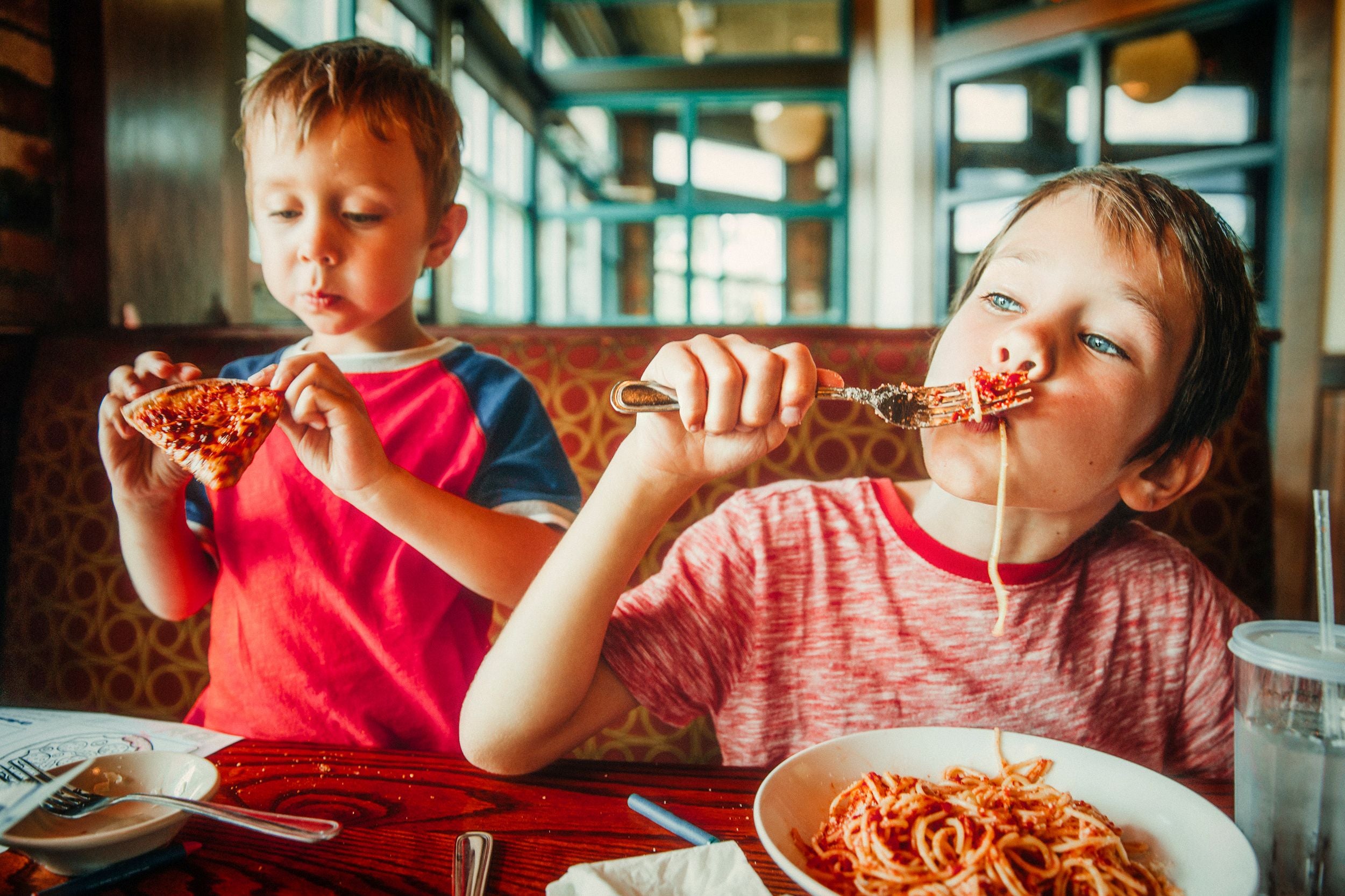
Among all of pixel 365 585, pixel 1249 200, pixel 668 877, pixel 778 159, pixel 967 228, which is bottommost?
pixel 668 877

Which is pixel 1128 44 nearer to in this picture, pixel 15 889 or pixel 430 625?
pixel 430 625

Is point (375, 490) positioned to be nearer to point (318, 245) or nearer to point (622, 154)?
point (318, 245)

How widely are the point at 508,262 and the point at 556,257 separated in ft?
2.65

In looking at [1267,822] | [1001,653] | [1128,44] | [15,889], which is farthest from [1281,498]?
[15,889]

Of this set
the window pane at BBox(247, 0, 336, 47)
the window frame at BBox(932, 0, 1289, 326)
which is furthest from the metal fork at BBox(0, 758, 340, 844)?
the window frame at BBox(932, 0, 1289, 326)

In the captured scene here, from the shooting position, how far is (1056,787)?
1.91 ft

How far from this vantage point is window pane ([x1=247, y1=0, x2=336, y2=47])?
1.31 meters

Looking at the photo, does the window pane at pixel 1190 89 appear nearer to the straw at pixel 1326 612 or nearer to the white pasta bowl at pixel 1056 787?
the straw at pixel 1326 612

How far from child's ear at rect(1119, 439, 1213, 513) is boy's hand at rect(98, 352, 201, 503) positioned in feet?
3.15

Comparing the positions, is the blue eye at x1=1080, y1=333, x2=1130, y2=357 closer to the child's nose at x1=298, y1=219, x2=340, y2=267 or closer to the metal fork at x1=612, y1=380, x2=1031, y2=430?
the metal fork at x1=612, y1=380, x2=1031, y2=430

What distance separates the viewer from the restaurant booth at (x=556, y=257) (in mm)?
623

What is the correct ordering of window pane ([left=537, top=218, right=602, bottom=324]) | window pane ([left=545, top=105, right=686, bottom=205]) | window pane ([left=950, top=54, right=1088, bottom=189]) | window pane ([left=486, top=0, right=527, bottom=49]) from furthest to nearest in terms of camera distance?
window pane ([left=545, top=105, right=686, bottom=205]), window pane ([left=537, top=218, right=602, bottom=324]), window pane ([left=486, top=0, right=527, bottom=49]), window pane ([left=950, top=54, right=1088, bottom=189])

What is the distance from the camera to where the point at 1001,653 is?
806mm

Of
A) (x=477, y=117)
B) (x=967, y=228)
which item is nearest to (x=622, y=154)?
(x=477, y=117)
